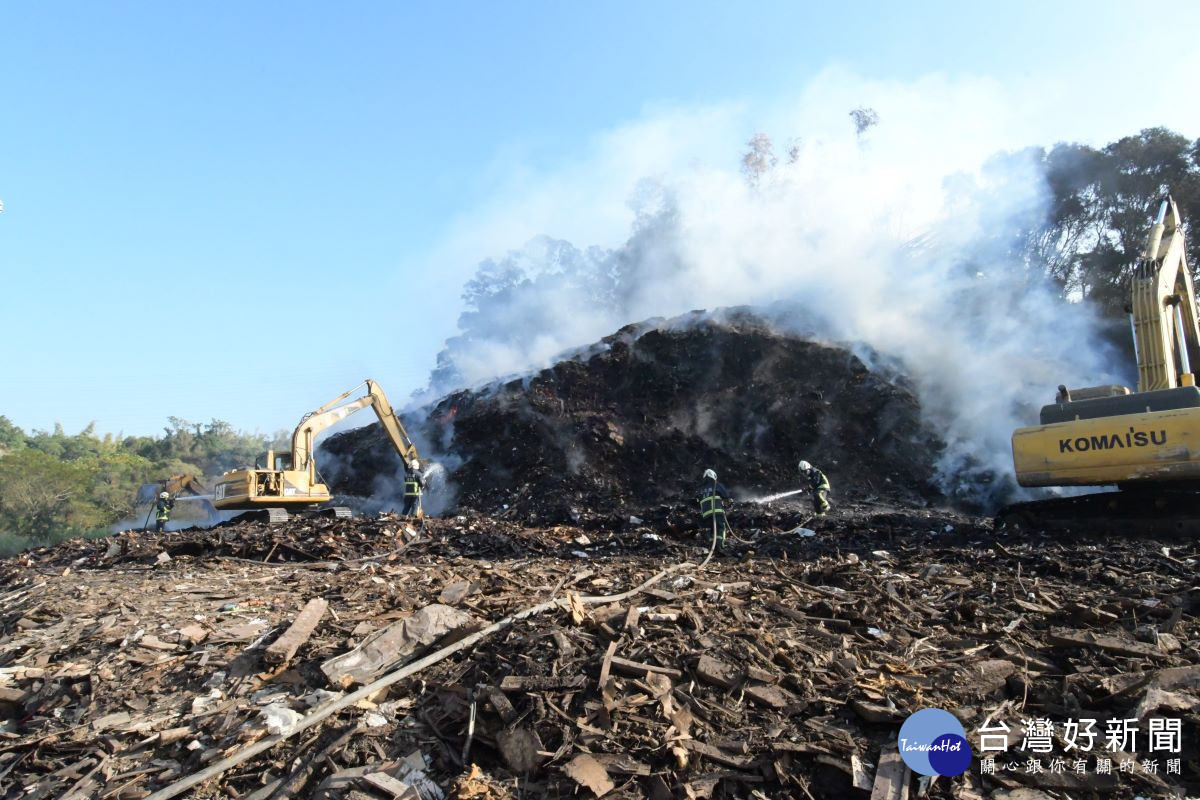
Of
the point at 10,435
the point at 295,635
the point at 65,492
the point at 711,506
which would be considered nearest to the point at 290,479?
the point at 711,506

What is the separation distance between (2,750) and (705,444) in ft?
55.1

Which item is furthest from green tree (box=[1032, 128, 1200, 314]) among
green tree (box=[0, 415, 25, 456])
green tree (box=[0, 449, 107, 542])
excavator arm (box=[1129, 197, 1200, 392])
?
green tree (box=[0, 415, 25, 456])

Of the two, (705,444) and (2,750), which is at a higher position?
(705,444)

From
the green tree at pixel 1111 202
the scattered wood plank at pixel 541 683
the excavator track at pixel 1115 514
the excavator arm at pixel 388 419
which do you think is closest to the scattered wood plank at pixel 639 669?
the scattered wood plank at pixel 541 683

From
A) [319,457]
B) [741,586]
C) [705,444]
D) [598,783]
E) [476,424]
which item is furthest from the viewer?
[319,457]

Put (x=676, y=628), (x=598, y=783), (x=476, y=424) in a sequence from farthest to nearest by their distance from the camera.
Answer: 1. (x=476, y=424)
2. (x=676, y=628)
3. (x=598, y=783)

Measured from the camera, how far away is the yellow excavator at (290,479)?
1457 cm

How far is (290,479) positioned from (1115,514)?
14411mm

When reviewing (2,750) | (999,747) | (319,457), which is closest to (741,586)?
(999,747)

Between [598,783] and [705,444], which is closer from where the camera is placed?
[598,783]

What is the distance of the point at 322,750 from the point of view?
12.0 feet

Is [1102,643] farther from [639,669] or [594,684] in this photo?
[594,684]

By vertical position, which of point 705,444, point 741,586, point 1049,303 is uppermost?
point 1049,303

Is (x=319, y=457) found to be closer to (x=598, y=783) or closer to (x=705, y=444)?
(x=705, y=444)
